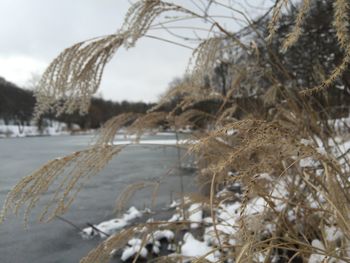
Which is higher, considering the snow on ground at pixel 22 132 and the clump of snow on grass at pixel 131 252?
the snow on ground at pixel 22 132

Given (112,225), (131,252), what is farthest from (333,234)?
(112,225)

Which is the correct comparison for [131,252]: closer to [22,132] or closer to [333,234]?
[333,234]

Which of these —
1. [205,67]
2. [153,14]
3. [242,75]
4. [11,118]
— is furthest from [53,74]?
[11,118]

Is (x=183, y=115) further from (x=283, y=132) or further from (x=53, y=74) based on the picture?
(x=283, y=132)

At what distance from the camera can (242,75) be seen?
161 cm

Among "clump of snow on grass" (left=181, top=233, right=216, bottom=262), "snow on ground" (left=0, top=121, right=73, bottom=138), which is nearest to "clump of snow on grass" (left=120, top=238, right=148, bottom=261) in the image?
"clump of snow on grass" (left=181, top=233, right=216, bottom=262)

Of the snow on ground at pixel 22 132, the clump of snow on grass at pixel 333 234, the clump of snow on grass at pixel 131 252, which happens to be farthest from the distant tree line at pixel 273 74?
the snow on ground at pixel 22 132

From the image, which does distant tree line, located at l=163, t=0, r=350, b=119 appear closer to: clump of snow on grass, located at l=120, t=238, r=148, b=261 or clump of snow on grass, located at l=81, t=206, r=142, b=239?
clump of snow on grass, located at l=120, t=238, r=148, b=261

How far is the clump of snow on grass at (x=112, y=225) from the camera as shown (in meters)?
3.92

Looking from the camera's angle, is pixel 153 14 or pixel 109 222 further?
pixel 109 222

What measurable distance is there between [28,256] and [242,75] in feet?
9.15

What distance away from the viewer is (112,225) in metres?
4.31

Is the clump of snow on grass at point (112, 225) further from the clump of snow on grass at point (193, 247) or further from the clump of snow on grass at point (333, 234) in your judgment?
the clump of snow on grass at point (333, 234)

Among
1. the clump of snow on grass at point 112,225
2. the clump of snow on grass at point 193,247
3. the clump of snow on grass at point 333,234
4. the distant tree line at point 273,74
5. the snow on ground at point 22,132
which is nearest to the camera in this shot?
the clump of snow on grass at point 333,234
